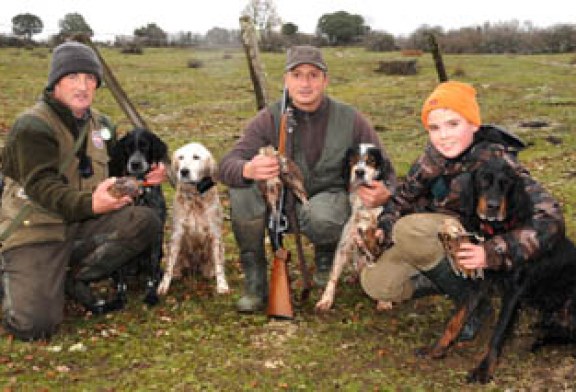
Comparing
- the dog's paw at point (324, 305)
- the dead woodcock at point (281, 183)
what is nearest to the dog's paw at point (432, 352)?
the dog's paw at point (324, 305)

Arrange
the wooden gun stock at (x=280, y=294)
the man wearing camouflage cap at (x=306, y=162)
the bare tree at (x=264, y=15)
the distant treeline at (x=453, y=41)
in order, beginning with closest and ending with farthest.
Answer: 1. the wooden gun stock at (x=280, y=294)
2. the man wearing camouflage cap at (x=306, y=162)
3. the distant treeline at (x=453, y=41)
4. the bare tree at (x=264, y=15)

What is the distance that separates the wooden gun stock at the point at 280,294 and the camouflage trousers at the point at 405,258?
66 centimetres

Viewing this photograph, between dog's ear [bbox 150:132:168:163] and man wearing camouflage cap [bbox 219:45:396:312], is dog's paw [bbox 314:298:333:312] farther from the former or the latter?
dog's ear [bbox 150:132:168:163]

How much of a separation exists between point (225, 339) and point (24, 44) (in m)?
44.5

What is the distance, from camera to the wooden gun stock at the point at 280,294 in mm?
5863

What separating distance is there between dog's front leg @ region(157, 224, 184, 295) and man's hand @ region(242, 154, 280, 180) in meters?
1.36

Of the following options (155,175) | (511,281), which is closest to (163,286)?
(155,175)

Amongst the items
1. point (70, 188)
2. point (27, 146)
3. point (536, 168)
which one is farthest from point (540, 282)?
point (536, 168)

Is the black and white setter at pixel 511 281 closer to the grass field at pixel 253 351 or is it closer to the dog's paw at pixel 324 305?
the grass field at pixel 253 351

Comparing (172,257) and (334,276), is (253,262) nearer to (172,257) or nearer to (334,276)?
(334,276)

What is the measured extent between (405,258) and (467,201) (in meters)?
0.93

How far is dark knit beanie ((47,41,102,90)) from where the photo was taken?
221 inches

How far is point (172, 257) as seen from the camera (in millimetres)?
6773

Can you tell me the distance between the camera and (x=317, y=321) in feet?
19.4
